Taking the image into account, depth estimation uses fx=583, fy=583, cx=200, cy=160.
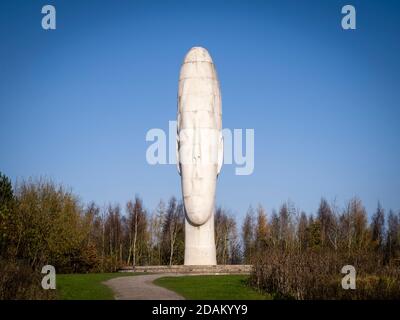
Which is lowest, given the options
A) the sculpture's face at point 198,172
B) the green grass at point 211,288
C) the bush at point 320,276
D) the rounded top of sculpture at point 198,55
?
the green grass at point 211,288

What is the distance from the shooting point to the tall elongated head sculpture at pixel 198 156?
2983 cm

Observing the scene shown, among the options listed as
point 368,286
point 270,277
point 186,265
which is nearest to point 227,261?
point 186,265

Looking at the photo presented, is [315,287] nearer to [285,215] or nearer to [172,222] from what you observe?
[172,222]

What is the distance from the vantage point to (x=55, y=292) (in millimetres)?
17734

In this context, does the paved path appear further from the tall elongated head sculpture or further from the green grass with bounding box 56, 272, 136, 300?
the tall elongated head sculpture

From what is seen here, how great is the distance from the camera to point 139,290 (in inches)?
739

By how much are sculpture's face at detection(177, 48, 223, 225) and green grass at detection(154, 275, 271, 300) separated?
24.7ft

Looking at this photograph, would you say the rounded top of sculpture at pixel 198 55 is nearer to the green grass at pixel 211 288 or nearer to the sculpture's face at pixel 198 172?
the sculpture's face at pixel 198 172

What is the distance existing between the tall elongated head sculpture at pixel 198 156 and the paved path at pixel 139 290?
741 centimetres

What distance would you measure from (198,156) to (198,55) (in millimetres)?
5406

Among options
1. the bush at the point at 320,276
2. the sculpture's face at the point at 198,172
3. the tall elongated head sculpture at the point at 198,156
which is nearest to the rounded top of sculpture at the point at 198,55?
the tall elongated head sculpture at the point at 198,156

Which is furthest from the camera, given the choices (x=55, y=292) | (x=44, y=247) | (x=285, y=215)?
(x=285, y=215)
